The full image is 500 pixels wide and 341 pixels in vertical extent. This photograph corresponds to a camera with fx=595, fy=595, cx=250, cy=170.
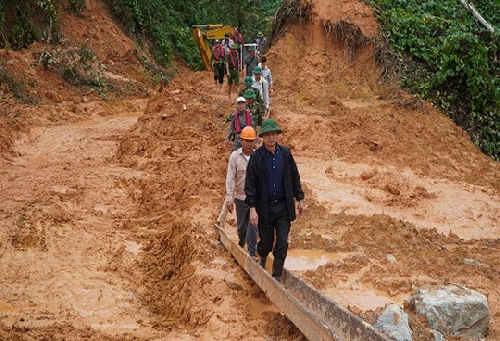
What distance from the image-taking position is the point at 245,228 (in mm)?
7617

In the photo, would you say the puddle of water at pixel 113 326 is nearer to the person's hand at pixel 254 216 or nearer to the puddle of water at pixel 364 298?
the person's hand at pixel 254 216

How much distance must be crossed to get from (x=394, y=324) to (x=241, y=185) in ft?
9.19

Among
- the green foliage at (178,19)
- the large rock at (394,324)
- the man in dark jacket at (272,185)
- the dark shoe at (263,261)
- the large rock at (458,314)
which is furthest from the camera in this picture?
the green foliage at (178,19)

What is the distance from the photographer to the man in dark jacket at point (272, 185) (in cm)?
619

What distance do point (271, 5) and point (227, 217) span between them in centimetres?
3214

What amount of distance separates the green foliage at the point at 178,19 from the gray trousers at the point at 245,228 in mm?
21709

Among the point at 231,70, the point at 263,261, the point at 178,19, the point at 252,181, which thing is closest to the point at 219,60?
the point at 231,70

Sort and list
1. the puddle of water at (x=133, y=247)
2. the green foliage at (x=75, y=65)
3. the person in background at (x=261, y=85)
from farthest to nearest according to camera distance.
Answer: the green foliage at (x=75, y=65) → the person in background at (x=261, y=85) → the puddle of water at (x=133, y=247)

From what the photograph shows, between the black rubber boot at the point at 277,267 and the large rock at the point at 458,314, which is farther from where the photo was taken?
the black rubber boot at the point at 277,267

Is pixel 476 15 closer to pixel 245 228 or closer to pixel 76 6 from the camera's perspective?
pixel 245 228

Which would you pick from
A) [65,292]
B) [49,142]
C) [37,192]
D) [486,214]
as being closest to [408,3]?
[486,214]

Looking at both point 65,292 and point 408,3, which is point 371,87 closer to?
point 408,3

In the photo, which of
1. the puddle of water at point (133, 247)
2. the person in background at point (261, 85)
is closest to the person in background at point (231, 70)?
the person in background at point (261, 85)

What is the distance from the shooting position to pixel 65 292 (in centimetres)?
728
